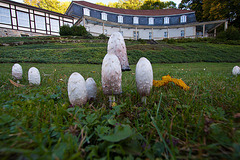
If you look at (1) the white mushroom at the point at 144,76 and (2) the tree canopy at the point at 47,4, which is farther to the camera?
(2) the tree canopy at the point at 47,4

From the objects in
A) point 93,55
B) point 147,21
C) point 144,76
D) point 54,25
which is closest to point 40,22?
point 54,25

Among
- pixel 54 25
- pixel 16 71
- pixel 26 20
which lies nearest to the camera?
pixel 16 71

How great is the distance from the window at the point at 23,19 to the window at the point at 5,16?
3.98ft

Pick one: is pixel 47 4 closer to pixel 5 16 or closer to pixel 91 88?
pixel 5 16

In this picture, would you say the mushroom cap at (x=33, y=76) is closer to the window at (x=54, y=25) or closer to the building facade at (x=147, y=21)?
the window at (x=54, y=25)

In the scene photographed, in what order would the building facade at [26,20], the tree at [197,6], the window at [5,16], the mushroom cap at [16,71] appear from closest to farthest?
the mushroom cap at [16,71], the window at [5,16], the building facade at [26,20], the tree at [197,6]

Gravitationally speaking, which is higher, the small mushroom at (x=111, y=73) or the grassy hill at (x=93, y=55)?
the grassy hill at (x=93, y=55)

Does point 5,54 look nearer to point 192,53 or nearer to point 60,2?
point 192,53

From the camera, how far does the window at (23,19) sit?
20.4 m

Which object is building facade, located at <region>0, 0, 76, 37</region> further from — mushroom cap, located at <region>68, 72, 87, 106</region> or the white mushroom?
the white mushroom

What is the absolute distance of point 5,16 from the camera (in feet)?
63.1

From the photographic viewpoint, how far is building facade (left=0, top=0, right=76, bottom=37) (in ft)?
63.0

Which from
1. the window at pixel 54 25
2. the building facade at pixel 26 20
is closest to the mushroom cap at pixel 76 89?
the building facade at pixel 26 20

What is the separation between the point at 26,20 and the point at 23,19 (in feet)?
1.31
